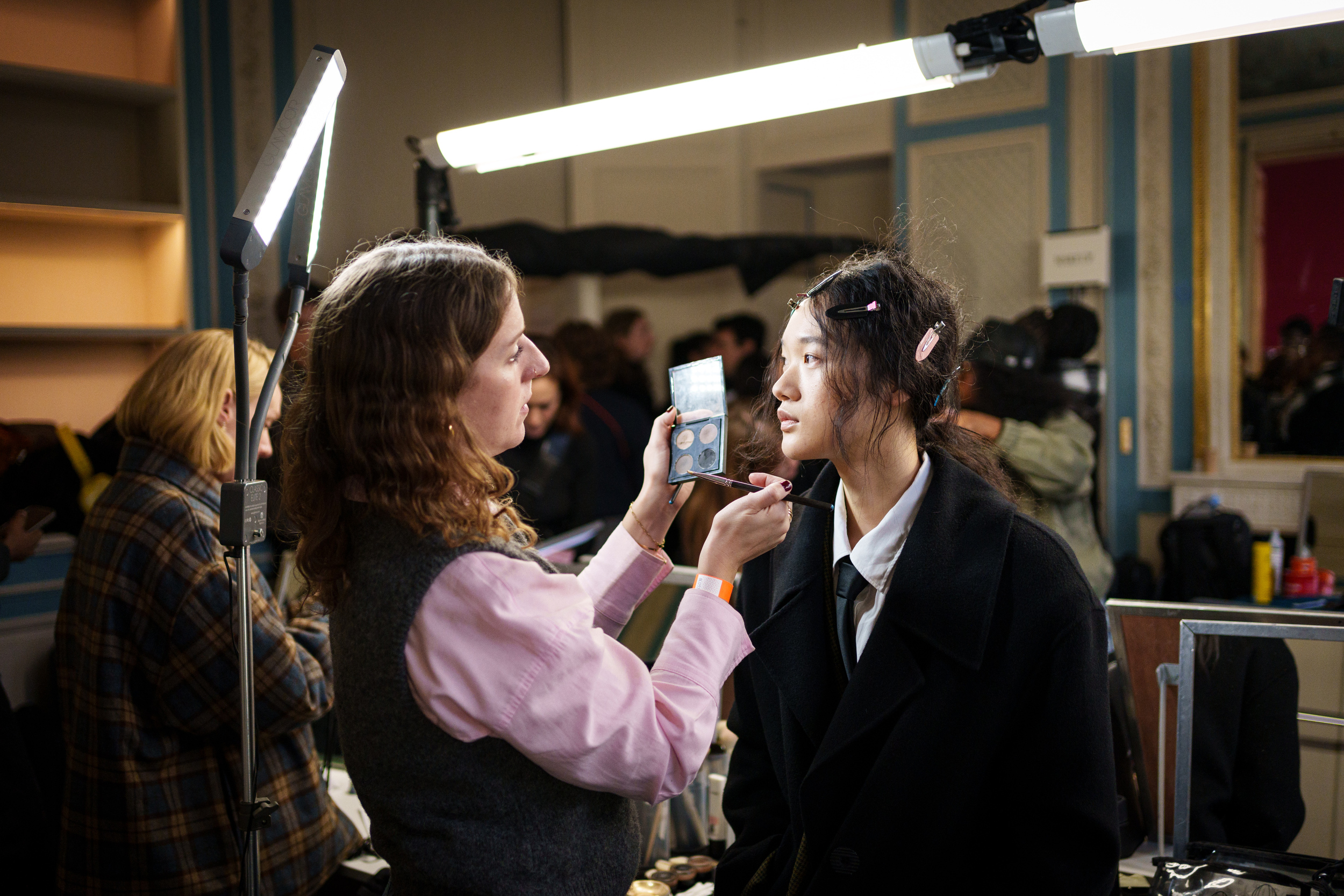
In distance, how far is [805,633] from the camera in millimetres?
1310

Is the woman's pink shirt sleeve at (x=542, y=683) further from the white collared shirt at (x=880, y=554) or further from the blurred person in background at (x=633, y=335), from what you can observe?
the blurred person in background at (x=633, y=335)

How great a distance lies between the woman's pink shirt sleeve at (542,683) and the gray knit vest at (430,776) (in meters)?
0.02

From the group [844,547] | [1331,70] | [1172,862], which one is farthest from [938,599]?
[1331,70]

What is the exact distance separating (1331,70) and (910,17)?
199 cm

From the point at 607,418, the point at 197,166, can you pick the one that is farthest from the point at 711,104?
the point at 197,166

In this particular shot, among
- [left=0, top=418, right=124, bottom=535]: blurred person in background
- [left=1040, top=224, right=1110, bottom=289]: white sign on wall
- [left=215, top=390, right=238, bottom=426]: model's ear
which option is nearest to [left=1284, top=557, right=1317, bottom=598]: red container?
[left=1040, top=224, right=1110, bottom=289]: white sign on wall

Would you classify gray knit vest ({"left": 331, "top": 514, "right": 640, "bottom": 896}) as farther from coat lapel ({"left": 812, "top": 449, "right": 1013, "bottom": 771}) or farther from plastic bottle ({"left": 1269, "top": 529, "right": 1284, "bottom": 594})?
plastic bottle ({"left": 1269, "top": 529, "right": 1284, "bottom": 594})

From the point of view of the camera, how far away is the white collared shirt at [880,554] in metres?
1.30

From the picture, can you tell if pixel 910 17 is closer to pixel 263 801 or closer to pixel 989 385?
pixel 989 385

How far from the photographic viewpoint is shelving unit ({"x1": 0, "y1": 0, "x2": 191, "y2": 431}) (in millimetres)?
3512

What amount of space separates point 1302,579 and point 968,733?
2.90 m

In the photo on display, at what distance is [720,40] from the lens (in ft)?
21.0

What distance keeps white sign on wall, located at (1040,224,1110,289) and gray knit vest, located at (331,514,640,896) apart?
445cm

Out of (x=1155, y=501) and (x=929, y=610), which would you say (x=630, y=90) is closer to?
(x=1155, y=501)
